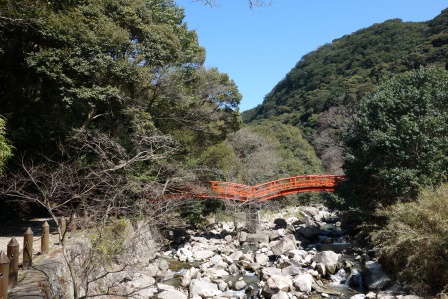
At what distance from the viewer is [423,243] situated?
8.22 m

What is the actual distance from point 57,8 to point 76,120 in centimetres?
361

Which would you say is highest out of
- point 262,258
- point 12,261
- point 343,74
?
point 343,74

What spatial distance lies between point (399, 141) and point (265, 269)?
639cm

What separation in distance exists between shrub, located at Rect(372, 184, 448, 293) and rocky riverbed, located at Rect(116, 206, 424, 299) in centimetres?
59

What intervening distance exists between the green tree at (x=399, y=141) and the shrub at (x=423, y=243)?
208 cm

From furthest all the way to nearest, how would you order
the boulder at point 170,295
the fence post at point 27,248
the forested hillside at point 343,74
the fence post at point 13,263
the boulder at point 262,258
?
the forested hillside at point 343,74 → the boulder at point 262,258 → the boulder at point 170,295 → the fence post at point 27,248 → the fence post at point 13,263

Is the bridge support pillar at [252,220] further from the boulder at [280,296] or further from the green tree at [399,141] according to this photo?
the boulder at [280,296]

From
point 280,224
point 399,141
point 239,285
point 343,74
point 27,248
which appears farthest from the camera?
point 343,74

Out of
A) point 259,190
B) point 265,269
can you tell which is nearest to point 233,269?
point 265,269

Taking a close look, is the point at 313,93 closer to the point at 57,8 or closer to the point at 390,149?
the point at 390,149

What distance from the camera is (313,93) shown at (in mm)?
54125

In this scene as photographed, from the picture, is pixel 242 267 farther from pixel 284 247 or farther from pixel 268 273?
pixel 284 247

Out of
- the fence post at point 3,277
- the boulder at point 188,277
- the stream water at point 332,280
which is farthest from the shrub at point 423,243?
the fence post at point 3,277

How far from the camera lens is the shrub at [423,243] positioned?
8016 mm
